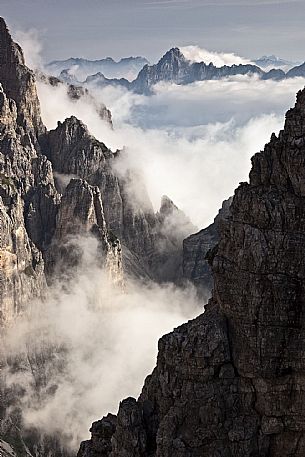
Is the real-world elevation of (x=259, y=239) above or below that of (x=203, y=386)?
above

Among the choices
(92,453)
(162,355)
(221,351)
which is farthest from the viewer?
(92,453)

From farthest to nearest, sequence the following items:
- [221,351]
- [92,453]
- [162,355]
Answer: [92,453], [162,355], [221,351]

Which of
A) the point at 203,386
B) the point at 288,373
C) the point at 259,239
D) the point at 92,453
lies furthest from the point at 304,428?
→ the point at 92,453

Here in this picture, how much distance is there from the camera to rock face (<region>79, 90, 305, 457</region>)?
190 feet

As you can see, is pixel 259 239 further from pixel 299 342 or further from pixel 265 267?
pixel 299 342

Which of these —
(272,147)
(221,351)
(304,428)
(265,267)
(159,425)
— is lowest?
(304,428)

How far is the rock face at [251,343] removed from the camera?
5788 centimetres

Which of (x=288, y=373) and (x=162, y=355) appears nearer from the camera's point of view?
(x=288, y=373)

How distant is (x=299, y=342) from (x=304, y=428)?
8.13 m

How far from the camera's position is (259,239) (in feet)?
194

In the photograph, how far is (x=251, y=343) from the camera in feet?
195

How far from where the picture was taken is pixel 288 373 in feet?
190

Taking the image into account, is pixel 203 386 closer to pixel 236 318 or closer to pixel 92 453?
pixel 236 318

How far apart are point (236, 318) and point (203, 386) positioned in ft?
25.0
